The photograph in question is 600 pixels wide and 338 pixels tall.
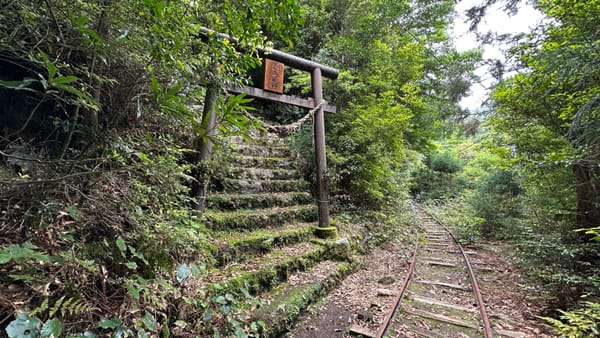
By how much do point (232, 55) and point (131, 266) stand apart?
6.37 ft

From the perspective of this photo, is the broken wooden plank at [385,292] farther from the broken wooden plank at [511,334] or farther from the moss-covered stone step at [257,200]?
the moss-covered stone step at [257,200]

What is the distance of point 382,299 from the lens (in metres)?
3.31

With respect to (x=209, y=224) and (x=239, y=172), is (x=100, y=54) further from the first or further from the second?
(x=239, y=172)

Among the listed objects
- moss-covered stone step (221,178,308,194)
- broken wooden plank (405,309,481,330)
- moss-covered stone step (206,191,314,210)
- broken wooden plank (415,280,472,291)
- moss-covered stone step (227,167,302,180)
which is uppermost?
moss-covered stone step (227,167,302,180)

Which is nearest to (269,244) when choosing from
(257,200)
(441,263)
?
(257,200)

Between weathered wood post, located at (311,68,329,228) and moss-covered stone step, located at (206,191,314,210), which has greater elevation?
weathered wood post, located at (311,68,329,228)

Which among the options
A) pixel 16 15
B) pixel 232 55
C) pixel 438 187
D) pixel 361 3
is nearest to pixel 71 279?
pixel 16 15

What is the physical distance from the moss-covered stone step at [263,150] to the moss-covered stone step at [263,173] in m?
0.67

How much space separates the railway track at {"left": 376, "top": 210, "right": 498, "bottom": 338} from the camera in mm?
2705

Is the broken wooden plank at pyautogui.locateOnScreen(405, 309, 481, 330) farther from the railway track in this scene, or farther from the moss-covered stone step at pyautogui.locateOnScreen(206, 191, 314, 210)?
the moss-covered stone step at pyautogui.locateOnScreen(206, 191, 314, 210)

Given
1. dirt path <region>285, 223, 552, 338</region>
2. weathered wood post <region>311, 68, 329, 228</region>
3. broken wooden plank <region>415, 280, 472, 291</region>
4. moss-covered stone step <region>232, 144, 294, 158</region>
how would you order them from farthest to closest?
moss-covered stone step <region>232, 144, 294, 158</region>, weathered wood post <region>311, 68, 329, 228</region>, broken wooden plank <region>415, 280, 472, 291</region>, dirt path <region>285, 223, 552, 338</region>

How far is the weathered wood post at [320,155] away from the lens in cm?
430

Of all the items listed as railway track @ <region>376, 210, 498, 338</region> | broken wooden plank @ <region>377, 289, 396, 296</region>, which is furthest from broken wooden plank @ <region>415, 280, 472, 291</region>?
broken wooden plank @ <region>377, 289, 396, 296</region>

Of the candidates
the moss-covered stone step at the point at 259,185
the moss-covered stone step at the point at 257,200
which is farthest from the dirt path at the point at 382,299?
the moss-covered stone step at the point at 259,185
